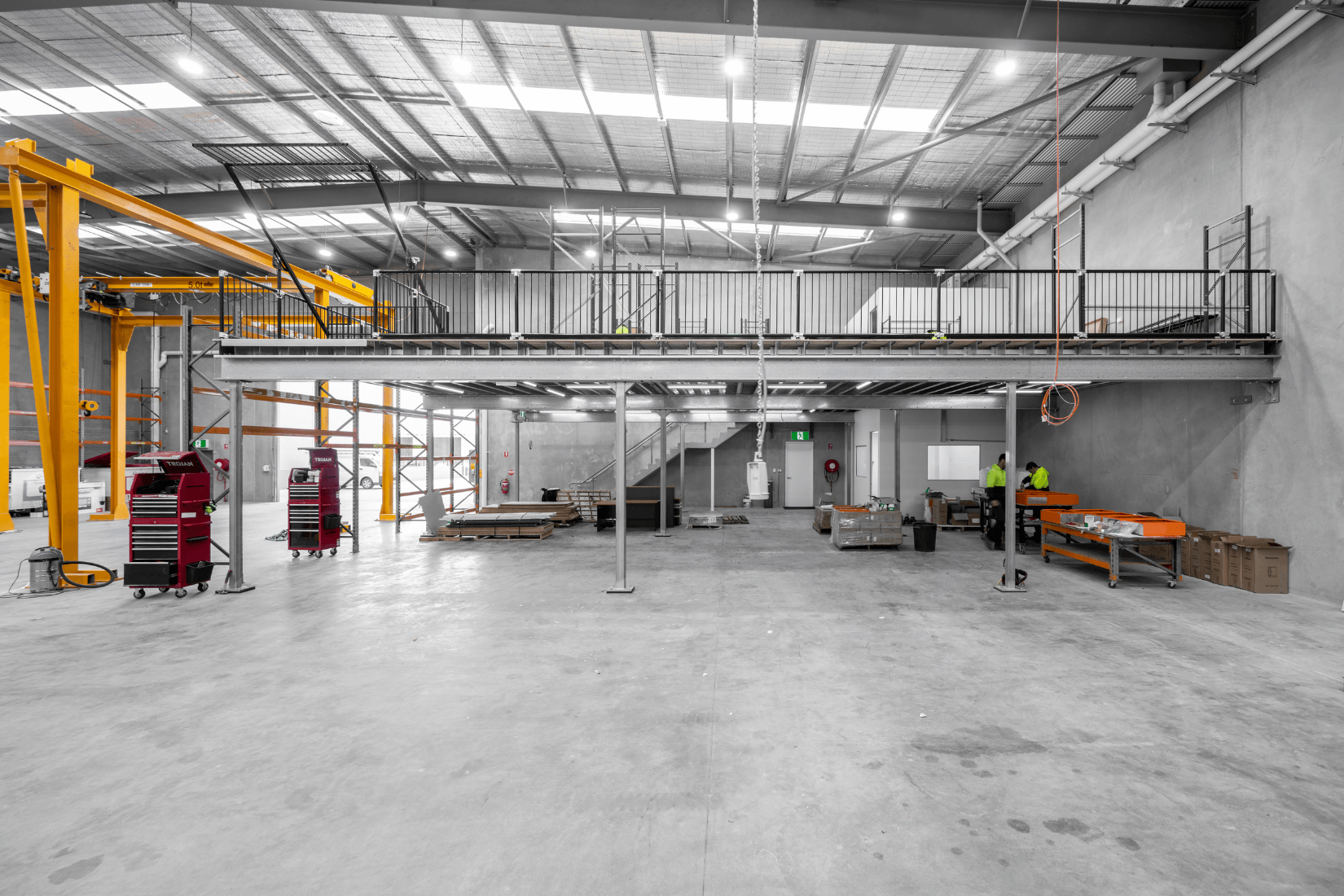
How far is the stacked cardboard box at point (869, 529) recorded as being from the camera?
41.4 ft

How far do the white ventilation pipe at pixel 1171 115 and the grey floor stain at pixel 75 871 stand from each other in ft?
47.6

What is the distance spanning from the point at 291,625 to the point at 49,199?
8.54m

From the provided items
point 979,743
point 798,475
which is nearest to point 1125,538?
point 979,743

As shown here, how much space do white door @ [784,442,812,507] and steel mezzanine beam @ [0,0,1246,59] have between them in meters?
14.4

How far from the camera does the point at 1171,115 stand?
32.9 ft

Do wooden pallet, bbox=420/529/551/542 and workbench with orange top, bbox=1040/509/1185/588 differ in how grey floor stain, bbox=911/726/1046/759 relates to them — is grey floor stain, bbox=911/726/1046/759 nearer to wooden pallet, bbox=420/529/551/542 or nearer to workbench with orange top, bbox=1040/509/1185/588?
workbench with orange top, bbox=1040/509/1185/588

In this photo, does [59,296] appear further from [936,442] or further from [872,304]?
[936,442]

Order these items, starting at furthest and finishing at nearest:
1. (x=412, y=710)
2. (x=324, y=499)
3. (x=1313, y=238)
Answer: (x=324, y=499)
(x=1313, y=238)
(x=412, y=710)

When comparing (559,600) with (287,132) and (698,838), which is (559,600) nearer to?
(698,838)

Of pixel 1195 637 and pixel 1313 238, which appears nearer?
pixel 1195 637

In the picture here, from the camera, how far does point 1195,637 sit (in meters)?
6.51

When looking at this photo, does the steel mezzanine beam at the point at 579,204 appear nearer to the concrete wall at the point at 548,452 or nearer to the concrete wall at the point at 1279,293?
the concrete wall at the point at 1279,293

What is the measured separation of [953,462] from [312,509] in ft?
56.0

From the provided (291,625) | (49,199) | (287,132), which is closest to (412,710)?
(291,625)
